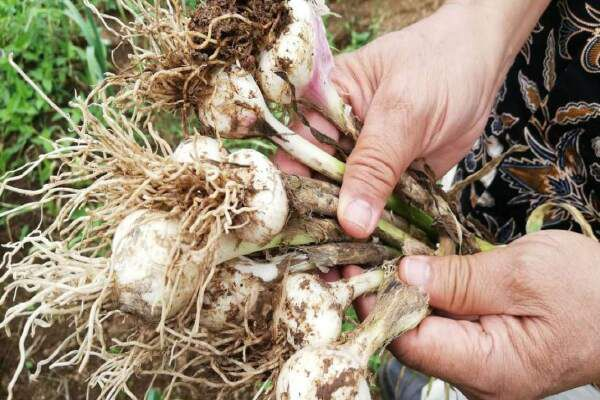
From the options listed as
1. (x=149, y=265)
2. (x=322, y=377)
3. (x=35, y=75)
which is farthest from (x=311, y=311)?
(x=35, y=75)

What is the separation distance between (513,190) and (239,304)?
33.0 inches

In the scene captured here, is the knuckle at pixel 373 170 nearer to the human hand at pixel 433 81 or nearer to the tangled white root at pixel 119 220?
the human hand at pixel 433 81

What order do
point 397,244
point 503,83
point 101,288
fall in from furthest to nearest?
point 503,83, point 397,244, point 101,288

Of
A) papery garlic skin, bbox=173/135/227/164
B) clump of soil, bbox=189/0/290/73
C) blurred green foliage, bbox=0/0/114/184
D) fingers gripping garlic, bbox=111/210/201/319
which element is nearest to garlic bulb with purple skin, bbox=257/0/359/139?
clump of soil, bbox=189/0/290/73

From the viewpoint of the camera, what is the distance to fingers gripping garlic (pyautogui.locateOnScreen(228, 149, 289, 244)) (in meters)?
0.96

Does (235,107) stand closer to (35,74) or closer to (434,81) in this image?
(434,81)

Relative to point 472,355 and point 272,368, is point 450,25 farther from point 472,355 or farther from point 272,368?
point 272,368

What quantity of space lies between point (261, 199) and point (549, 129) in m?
0.77

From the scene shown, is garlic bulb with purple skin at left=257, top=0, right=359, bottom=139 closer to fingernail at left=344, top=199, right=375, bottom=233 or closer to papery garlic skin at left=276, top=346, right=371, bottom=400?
fingernail at left=344, top=199, right=375, bottom=233

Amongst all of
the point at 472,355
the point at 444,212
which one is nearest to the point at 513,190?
the point at 444,212

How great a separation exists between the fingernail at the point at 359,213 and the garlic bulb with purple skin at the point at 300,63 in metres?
0.23

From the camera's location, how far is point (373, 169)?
1068 millimetres

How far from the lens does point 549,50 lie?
137 centimetres

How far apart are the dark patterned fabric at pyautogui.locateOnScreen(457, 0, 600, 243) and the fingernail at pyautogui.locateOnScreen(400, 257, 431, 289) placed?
49cm
